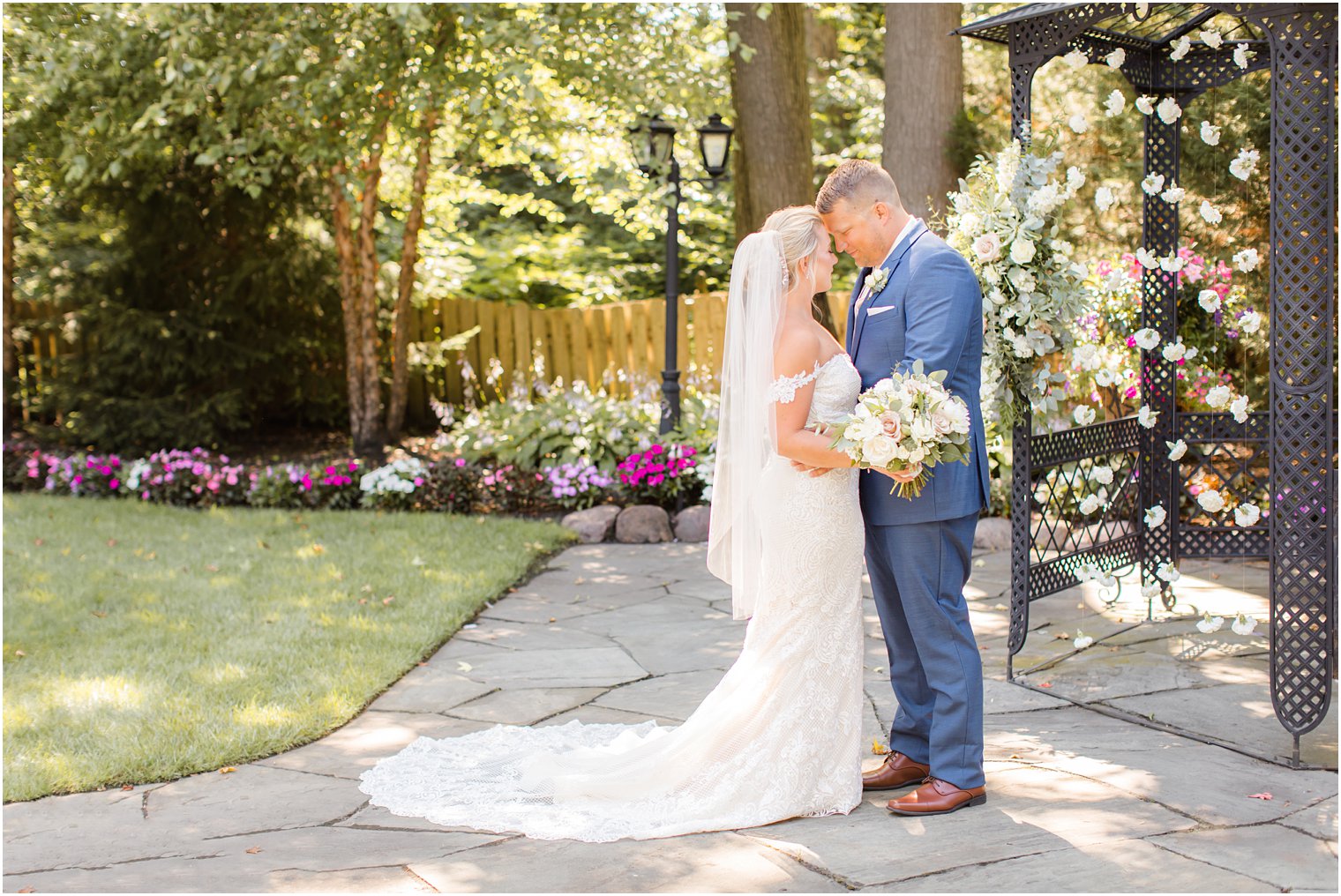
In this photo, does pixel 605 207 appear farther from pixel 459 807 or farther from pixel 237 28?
pixel 459 807

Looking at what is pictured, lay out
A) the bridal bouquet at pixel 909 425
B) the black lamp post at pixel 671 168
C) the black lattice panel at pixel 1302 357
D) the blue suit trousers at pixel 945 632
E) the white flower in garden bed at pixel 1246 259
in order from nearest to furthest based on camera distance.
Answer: the bridal bouquet at pixel 909 425
the blue suit trousers at pixel 945 632
the black lattice panel at pixel 1302 357
the white flower in garden bed at pixel 1246 259
the black lamp post at pixel 671 168

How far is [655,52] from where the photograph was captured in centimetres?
976

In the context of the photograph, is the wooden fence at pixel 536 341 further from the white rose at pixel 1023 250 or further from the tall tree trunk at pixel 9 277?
the white rose at pixel 1023 250

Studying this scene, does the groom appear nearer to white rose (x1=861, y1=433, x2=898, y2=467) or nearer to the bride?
the bride

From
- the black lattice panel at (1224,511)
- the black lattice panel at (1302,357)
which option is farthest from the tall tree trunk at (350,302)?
the black lattice panel at (1302,357)

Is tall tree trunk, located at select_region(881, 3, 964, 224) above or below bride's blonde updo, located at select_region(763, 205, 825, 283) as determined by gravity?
above

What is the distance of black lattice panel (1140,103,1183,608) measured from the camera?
6.23m

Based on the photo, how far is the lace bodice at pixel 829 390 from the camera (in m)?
3.82

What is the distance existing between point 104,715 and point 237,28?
21.2ft

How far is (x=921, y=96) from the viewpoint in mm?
9500

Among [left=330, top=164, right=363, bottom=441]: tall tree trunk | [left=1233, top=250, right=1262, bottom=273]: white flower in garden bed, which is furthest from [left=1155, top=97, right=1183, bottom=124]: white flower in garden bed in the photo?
[left=330, top=164, right=363, bottom=441]: tall tree trunk

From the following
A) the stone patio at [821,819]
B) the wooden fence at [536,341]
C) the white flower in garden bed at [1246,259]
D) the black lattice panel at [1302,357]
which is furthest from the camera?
the wooden fence at [536,341]

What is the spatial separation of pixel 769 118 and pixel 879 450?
267 inches

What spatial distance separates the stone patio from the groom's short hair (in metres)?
1.97
